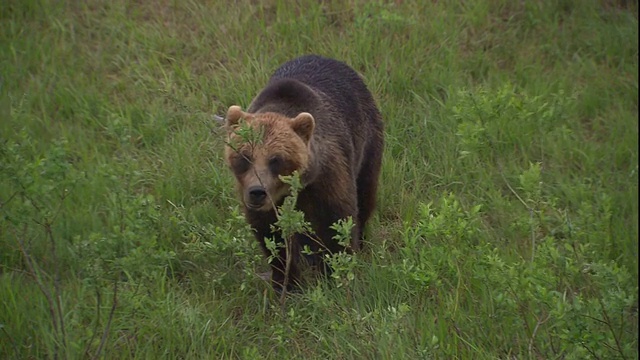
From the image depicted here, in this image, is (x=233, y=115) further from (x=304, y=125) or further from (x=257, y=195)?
(x=257, y=195)

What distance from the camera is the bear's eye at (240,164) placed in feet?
14.9

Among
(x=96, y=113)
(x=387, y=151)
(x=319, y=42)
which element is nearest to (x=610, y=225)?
(x=387, y=151)

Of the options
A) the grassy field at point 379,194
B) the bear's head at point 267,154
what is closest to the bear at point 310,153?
the bear's head at point 267,154

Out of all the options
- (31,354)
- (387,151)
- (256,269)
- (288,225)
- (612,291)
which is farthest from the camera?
(387,151)

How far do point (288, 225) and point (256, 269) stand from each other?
1700 millimetres

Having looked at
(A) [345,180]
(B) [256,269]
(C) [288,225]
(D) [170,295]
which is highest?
(C) [288,225]

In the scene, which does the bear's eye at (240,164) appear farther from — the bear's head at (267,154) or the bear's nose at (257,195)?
the bear's nose at (257,195)

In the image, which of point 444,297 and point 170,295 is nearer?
point 444,297

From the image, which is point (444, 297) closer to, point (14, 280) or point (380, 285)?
point (380, 285)

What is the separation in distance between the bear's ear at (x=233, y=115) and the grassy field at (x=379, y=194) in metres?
0.49

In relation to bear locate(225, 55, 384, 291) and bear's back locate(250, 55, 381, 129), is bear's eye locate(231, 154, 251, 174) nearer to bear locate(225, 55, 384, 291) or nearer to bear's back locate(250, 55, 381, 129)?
bear locate(225, 55, 384, 291)

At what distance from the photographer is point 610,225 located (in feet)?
16.1

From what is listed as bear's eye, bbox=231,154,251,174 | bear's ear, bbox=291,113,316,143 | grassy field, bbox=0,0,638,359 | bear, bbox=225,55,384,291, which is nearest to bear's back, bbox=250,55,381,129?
bear, bbox=225,55,384,291

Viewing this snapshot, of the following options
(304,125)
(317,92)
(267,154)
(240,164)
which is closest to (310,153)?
(304,125)
